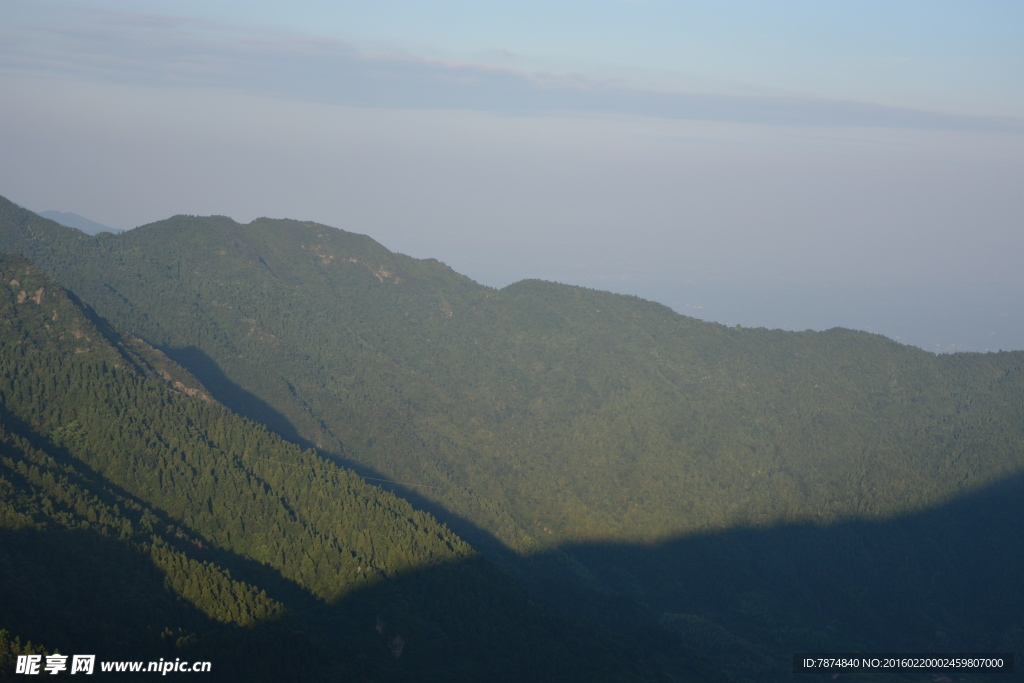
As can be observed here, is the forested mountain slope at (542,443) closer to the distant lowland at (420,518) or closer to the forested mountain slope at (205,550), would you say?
the distant lowland at (420,518)

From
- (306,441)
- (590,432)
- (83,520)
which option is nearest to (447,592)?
(83,520)

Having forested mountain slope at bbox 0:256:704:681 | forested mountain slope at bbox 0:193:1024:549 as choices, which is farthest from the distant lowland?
forested mountain slope at bbox 0:193:1024:549

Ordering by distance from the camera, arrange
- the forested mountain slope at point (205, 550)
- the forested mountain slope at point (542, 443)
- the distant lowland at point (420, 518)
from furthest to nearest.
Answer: the forested mountain slope at point (542, 443)
the distant lowland at point (420, 518)
the forested mountain slope at point (205, 550)

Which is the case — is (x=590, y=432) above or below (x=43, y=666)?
above

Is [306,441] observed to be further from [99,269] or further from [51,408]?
[99,269]

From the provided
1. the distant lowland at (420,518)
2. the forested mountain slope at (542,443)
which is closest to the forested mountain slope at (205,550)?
the distant lowland at (420,518)

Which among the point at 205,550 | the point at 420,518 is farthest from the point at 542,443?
the point at 205,550

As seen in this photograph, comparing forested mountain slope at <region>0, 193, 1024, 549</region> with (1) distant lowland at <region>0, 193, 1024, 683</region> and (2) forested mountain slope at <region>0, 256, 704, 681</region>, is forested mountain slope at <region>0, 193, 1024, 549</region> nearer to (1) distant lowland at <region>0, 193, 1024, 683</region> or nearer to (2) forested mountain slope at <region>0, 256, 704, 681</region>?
(1) distant lowland at <region>0, 193, 1024, 683</region>
